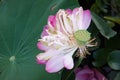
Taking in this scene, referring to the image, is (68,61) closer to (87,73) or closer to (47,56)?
(47,56)

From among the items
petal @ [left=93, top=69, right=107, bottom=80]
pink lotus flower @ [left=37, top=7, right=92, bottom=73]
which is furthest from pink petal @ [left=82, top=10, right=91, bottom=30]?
petal @ [left=93, top=69, right=107, bottom=80]

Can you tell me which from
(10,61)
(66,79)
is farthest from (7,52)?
(66,79)

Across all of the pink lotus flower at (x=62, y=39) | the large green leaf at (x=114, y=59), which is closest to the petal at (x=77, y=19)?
the pink lotus flower at (x=62, y=39)

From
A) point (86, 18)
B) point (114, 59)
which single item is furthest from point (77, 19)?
point (114, 59)

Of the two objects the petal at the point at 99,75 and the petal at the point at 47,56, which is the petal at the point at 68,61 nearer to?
the petal at the point at 47,56

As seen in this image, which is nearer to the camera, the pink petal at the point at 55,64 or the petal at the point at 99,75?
the pink petal at the point at 55,64

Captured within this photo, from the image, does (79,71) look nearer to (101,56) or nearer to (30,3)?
(101,56)

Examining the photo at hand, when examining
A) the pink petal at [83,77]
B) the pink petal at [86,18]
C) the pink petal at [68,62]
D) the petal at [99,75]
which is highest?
the pink petal at [86,18]
